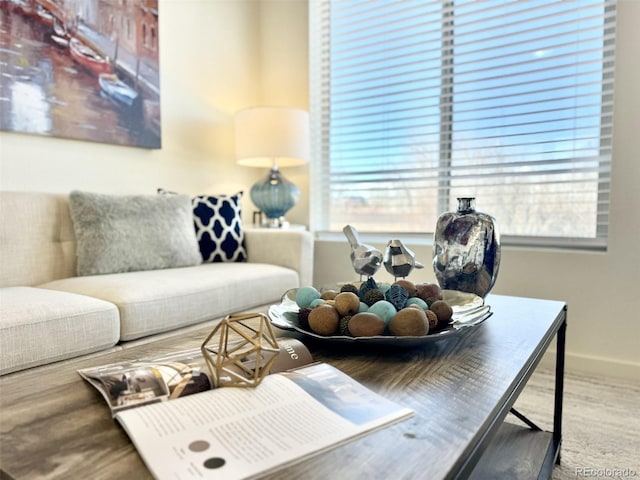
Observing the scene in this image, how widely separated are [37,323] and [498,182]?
2065 mm

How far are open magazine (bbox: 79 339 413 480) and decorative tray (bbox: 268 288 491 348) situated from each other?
0.12 metres

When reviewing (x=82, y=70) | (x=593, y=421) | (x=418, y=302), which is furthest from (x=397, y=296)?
(x=82, y=70)

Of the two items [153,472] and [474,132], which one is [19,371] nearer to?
[153,472]

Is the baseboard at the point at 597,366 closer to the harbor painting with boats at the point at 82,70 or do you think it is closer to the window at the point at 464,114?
the window at the point at 464,114

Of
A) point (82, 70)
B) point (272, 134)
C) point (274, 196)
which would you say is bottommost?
point (274, 196)

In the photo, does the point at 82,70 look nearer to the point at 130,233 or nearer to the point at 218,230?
the point at 130,233

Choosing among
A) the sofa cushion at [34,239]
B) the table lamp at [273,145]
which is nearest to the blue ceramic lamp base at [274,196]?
the table lamp at [273,145]

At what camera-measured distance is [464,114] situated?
247 cm

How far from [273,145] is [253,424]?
218 centimetres

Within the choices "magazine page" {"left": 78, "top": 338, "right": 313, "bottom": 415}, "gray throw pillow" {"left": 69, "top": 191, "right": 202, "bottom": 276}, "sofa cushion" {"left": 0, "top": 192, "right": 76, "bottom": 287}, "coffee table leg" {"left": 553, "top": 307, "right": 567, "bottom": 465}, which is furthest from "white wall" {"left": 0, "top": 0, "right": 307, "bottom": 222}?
"coffee table leg" {"left": 553, "top": 307, "right": 567, "bottom": 465}

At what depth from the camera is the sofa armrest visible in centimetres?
234

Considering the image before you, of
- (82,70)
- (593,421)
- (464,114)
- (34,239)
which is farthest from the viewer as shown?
(464,114)

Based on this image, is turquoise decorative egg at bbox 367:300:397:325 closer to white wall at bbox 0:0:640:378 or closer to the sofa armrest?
the sofa armrest

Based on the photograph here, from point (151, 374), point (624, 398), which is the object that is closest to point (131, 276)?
point (151, 374)
